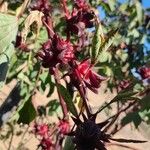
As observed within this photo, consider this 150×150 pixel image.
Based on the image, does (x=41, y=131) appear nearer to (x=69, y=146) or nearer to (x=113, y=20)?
(x=69, y=146)

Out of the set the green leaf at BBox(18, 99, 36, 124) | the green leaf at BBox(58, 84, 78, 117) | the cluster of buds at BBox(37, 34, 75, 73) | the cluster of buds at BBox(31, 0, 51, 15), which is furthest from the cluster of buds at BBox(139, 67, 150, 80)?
the green leaf at BBox(58, 84, 78, 117)

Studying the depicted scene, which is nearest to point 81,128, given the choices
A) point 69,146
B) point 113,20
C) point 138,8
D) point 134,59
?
point 69,146

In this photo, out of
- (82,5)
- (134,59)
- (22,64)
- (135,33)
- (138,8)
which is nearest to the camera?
(82,5)

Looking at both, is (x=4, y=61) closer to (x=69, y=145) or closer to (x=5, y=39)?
(x=5, y=39)

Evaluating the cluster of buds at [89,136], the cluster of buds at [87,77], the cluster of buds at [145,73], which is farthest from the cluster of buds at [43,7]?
the cluster of buds at [145,73]

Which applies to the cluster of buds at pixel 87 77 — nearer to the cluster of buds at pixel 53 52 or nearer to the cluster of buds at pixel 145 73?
the cluster of buds at pixel 53 52

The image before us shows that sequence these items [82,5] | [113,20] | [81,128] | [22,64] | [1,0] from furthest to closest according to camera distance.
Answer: [113,20] < [22,64] < [82,5] < [1,0] < [81,128]
